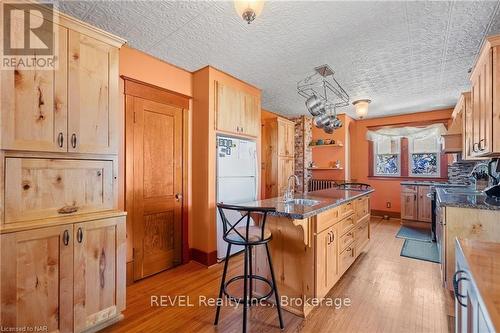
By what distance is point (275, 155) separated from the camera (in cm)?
490

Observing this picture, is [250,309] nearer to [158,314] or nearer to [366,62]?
[158,314]

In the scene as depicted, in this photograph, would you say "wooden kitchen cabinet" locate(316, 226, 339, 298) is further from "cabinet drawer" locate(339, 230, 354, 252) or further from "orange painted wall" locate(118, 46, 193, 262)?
"orange painted wall" locate(118, 46, 193, 262)

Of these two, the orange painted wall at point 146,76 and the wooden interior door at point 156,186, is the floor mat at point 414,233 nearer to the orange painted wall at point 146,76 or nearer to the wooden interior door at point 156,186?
the orange painted wall at point 146,76

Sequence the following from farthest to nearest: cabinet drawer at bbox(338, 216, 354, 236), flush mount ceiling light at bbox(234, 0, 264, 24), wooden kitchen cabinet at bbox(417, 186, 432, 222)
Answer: wooden kitchen cabinet at bbox(417, 186, 432, 222) < cabinet drawer at bbox(338, 216, 354, 236) < flush mount ceiling light at bbox(234, 0, 264, 24)

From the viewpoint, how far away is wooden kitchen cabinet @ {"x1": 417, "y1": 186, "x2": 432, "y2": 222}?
4.81 meters

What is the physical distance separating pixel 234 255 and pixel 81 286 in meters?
2.01

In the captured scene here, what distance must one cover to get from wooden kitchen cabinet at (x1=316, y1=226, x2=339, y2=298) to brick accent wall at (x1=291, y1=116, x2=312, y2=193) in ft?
11.7

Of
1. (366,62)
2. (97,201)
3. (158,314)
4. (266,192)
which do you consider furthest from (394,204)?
(97,201)

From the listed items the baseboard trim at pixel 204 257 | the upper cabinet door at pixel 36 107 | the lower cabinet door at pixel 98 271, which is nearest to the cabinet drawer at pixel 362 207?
the baseboard trim at pixel 204 257

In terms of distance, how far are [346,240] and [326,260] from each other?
0.60 m

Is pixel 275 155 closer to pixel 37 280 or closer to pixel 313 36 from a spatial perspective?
pixel 313 36

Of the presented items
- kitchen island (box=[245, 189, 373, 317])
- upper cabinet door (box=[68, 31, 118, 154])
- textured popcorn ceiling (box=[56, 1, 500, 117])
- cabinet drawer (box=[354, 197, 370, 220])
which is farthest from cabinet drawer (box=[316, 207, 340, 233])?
upper cabinet door (box=[68, 31, 118, 154])

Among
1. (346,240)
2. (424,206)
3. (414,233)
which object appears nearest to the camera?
(346,240)

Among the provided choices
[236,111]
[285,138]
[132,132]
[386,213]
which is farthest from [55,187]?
[386,213]
